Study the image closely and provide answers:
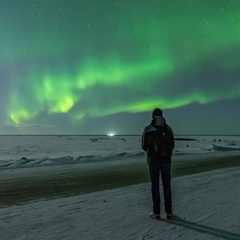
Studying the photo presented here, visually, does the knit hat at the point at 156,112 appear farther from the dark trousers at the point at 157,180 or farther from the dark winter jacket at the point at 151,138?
the dark trousers at the point at 157,180

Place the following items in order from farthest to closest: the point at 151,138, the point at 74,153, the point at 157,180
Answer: the point at 74,153
the point at 157,180
the point at 151,138

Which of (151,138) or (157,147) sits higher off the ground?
(151,138)

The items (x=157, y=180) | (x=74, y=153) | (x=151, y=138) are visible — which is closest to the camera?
(x=151, y=138)

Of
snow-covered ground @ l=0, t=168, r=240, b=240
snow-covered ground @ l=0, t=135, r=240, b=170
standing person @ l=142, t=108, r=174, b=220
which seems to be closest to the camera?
snow-covered ground @ l=0, t=168, r=240, b=240

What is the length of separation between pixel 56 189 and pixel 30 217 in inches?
166

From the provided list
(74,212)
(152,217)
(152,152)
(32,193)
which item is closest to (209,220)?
(152,217)

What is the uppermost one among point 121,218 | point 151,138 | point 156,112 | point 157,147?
point 156,112

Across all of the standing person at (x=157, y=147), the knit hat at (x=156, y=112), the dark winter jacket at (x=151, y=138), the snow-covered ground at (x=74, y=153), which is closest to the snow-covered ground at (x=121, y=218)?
the standing person at (x=157, y=147)

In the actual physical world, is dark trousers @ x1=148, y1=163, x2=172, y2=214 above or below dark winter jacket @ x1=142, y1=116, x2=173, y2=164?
below

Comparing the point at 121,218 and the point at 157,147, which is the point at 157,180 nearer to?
the point at 157,147

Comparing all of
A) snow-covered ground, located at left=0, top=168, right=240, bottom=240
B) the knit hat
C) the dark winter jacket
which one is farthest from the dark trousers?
the knit hat

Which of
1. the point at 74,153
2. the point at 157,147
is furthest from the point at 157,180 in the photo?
the point at 74,153

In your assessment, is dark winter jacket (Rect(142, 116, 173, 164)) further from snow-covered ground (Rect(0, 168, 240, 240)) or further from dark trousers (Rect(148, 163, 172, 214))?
snow-covered ground (Rect(0, 168, 240, 240))

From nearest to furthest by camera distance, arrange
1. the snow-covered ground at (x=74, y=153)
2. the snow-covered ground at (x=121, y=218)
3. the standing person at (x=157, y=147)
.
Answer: the snow-covered ground at (x=121, y=218) < the standing person at (x=157, y=147) < the snow-covered ground at (x=74, y=153)
